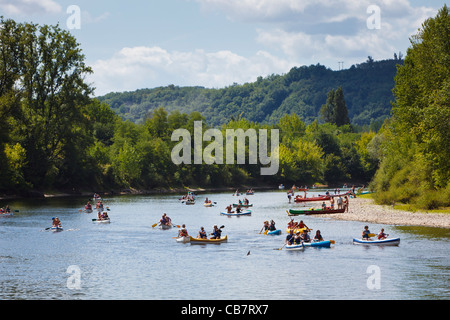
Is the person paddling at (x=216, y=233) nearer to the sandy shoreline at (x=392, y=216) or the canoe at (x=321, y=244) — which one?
the canoe at (x=321, y=244)

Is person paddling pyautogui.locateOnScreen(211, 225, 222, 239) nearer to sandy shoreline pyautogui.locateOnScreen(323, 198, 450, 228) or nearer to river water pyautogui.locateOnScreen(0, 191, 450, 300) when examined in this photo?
river water pyautogui.locateOnScreen(0, 191, 450, 300)

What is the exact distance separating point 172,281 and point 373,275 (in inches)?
538

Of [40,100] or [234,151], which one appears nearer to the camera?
[40,100]

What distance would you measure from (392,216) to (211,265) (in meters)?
33.1

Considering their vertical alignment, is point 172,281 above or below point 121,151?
below

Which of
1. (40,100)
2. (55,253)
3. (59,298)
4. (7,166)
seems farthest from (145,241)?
(40,100)

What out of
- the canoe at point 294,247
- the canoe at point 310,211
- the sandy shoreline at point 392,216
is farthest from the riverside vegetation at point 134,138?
the canoe at point 294,247

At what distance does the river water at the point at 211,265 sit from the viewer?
3719cm

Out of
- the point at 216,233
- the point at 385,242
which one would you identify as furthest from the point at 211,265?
the point at 385,242

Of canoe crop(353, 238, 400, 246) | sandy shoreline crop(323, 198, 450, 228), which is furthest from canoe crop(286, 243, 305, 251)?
sandy shoreline crop(323, 198, 450, 228)
